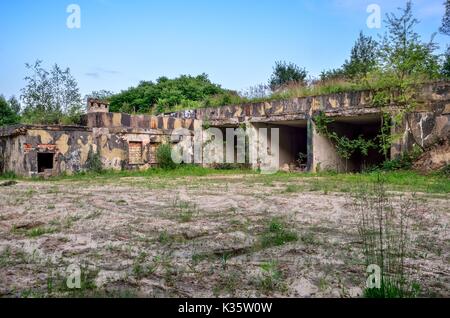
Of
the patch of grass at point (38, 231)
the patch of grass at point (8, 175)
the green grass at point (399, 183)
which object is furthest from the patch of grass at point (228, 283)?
the patch of grass at point (8, 175)

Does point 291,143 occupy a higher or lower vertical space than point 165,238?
higher

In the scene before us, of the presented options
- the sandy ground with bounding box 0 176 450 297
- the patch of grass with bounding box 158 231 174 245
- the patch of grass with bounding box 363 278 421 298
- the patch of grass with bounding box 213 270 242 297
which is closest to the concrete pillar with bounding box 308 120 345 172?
the sandy ground with bounding box 0 176 450 297

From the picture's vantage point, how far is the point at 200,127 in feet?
59.4

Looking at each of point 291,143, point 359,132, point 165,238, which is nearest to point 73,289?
point 165,238

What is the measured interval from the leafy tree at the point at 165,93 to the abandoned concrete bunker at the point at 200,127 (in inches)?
522

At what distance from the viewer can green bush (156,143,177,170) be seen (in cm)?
1627

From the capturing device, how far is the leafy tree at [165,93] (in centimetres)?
3159

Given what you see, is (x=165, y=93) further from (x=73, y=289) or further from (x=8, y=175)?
(x=73, y=289)

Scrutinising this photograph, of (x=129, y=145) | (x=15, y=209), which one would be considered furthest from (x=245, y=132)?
(x=15, y=209)

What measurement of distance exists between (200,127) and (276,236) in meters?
14.1

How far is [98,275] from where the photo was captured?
10.2 feet

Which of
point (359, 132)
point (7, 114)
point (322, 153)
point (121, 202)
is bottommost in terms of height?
point (121, 202)
